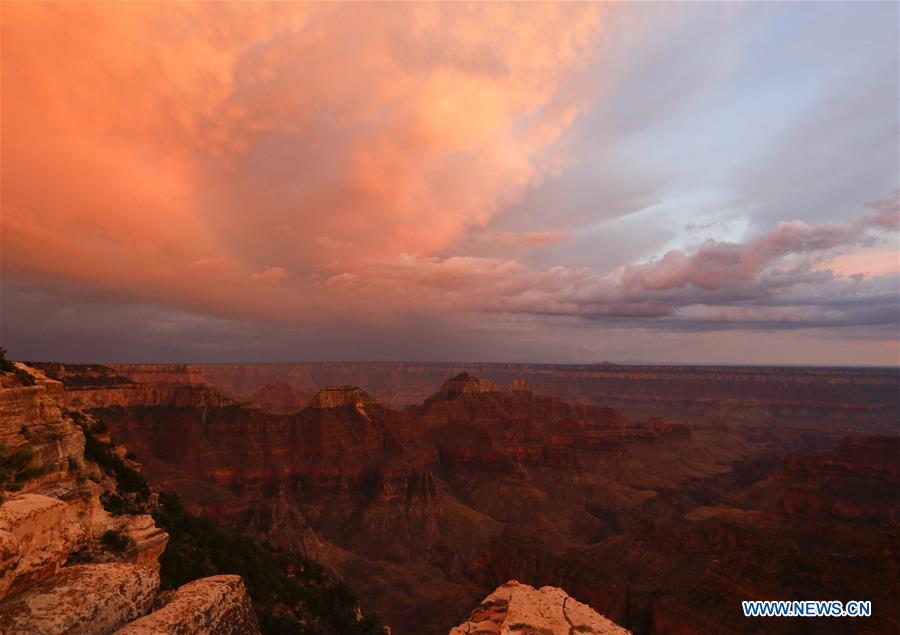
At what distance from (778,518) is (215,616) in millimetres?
79027

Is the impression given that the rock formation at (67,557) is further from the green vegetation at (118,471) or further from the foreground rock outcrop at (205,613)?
the green vegetation at (118,471)

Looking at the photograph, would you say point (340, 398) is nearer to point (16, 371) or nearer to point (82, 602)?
point (16, 371)

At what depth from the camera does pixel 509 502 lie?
3514 inches

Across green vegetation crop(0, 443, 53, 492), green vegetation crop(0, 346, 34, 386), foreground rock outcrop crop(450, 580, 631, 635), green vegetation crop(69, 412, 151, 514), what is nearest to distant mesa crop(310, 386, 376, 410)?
green vegetation crop(69, 412, 151, 514)

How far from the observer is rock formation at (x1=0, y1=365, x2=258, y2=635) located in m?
9.49

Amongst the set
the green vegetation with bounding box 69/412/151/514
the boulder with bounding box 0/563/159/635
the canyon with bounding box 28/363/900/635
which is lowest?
the canyon with bounding box 28/363/900/635

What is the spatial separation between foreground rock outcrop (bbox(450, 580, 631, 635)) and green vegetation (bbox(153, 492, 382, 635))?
13581mm

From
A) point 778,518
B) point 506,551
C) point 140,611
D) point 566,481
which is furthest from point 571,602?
point 566,481

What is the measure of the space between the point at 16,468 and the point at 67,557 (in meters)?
7.16

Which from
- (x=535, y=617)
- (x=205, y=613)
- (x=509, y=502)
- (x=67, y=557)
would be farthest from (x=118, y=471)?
(x=509, y=502)

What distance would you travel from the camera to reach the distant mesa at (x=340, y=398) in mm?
93531

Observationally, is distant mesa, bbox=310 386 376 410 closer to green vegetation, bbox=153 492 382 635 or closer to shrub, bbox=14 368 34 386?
green vegetation, bbox=153 492 382 635

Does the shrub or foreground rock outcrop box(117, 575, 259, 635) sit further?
the shrub

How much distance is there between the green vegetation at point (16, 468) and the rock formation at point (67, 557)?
3 centimetres
